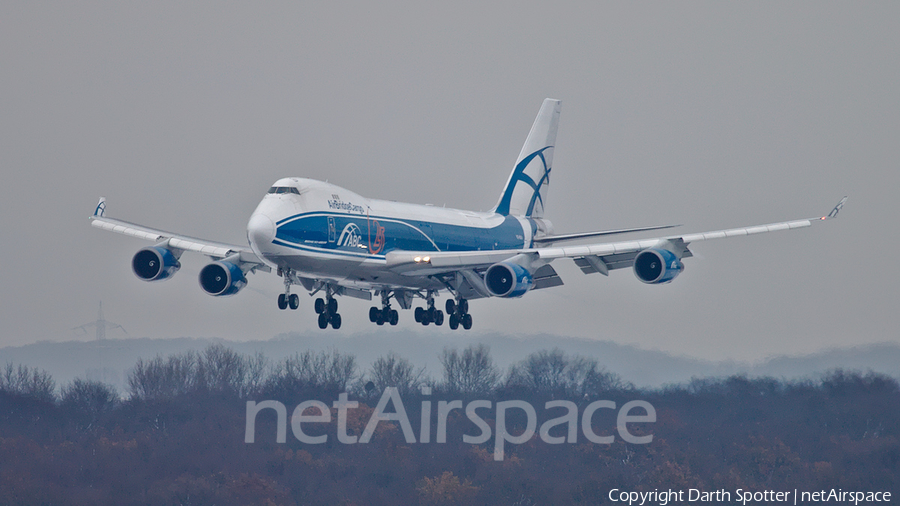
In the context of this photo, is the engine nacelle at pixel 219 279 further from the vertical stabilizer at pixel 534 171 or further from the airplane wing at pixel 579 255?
the vertical stabilizer at pixel 534 171

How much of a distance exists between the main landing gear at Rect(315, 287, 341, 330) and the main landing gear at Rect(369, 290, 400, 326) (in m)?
3.31

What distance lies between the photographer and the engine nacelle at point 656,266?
160 ft

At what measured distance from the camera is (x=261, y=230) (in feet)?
147

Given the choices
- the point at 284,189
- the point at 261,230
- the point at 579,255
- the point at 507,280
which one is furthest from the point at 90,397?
the point at 579,255

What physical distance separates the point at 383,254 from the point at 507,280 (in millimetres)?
5103

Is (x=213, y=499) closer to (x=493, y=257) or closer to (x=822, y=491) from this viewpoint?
(x=493, y=257)

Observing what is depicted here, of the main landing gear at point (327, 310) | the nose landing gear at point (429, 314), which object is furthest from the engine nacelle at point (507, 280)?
the main landing gear at point (327, 310)

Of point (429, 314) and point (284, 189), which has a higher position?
point (284, 189)

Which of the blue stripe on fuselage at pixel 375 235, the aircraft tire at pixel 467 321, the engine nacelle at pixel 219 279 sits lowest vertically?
the aircraft tire at pixel 467 321

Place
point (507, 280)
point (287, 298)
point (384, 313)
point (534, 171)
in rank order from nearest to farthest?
point (287, 298) → point (507, 280) → point (384, 313) → point (534, 171)

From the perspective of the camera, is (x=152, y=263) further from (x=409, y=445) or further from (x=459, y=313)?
(x=409, y=445)

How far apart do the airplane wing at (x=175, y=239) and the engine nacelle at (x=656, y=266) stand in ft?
50.0

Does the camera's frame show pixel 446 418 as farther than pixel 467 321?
Yes

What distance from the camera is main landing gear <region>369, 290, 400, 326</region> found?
55781mm
